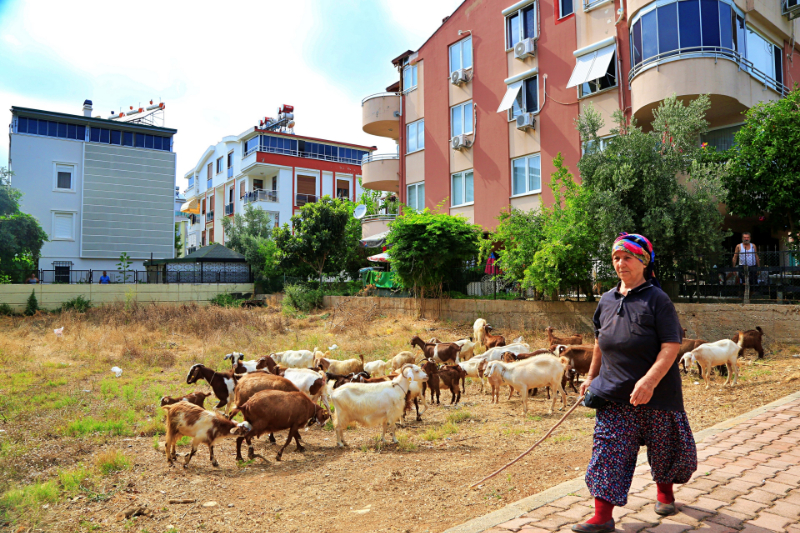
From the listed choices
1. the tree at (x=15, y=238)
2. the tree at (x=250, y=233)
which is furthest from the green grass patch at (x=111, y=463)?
the tree at (x=250, y=233)

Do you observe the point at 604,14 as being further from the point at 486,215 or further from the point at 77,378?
the point at 77,378

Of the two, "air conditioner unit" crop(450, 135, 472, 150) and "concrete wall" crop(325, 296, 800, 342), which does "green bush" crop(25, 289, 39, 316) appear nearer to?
"concrete wall" crop(325, 296, 800, 342)

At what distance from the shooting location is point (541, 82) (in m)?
20.4

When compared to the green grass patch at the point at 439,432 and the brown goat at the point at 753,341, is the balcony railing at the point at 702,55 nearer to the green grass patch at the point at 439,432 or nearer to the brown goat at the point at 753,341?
the brown goat at the point at 753,341

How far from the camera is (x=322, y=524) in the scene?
4.33 m

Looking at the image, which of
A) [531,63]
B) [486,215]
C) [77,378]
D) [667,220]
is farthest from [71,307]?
[667,220]

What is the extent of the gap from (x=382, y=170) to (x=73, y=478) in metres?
22.9

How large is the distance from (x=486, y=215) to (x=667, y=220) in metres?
10.3

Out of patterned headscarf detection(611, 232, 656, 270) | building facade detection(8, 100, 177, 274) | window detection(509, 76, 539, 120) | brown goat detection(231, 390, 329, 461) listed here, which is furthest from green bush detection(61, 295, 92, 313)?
patterned headscarf detection(611, 232, 656, 270)

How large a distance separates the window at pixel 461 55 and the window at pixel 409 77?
259 centimetres

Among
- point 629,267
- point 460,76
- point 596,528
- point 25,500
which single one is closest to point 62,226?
point 460,76

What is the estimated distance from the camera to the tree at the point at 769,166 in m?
12.9

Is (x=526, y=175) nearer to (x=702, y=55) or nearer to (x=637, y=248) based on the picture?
(x=702, y=55)

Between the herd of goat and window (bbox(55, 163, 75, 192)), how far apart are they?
106ft
